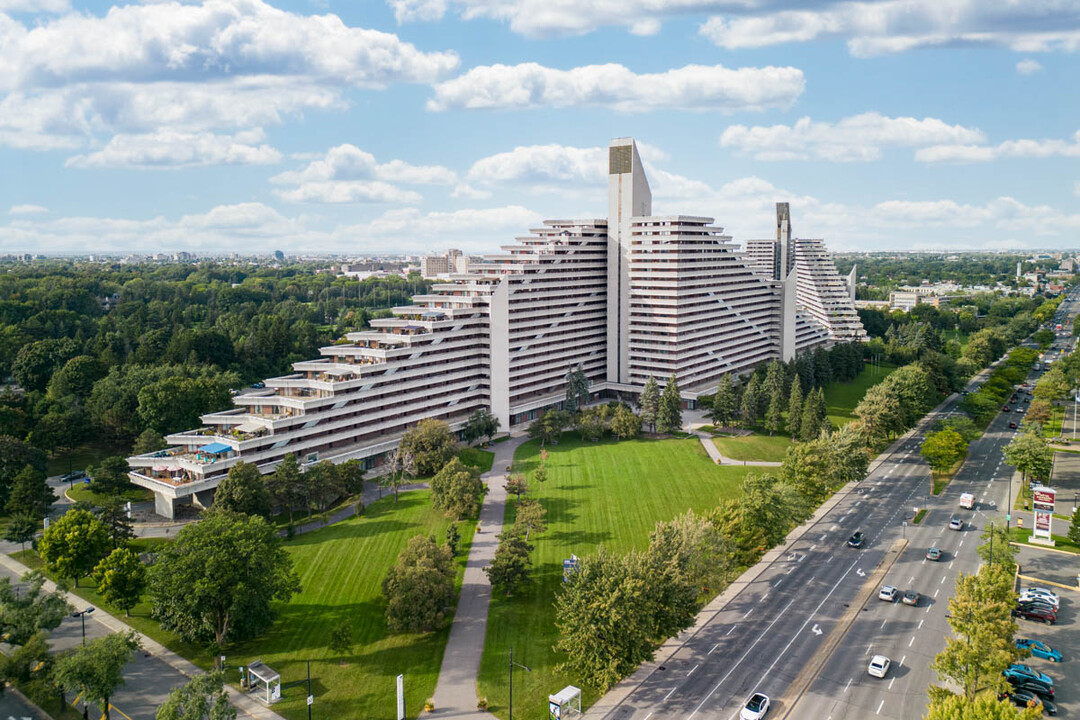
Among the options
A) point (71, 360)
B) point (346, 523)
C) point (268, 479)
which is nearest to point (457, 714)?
point (346, 523)

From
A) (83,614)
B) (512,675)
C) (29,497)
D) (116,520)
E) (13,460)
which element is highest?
(13,460)

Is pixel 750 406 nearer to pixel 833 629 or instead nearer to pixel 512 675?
pixel 833 629

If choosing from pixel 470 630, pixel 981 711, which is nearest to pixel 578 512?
pixel 470 630

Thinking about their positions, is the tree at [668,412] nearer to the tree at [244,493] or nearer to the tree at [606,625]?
the tree at [244,493]

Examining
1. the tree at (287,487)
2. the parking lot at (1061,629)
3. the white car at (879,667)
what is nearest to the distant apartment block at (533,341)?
the tree at (287,487)

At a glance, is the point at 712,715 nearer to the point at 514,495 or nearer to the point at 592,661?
the point at 592,661

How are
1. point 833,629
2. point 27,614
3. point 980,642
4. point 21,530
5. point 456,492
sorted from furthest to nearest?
point 456,492 < point 21,530 < point 833,629 < point 27,614 < point 980,642

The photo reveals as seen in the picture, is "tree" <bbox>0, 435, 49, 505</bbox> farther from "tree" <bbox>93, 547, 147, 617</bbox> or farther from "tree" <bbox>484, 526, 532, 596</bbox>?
"tree" <bbox>484, 526, 532, 596</bbox>
